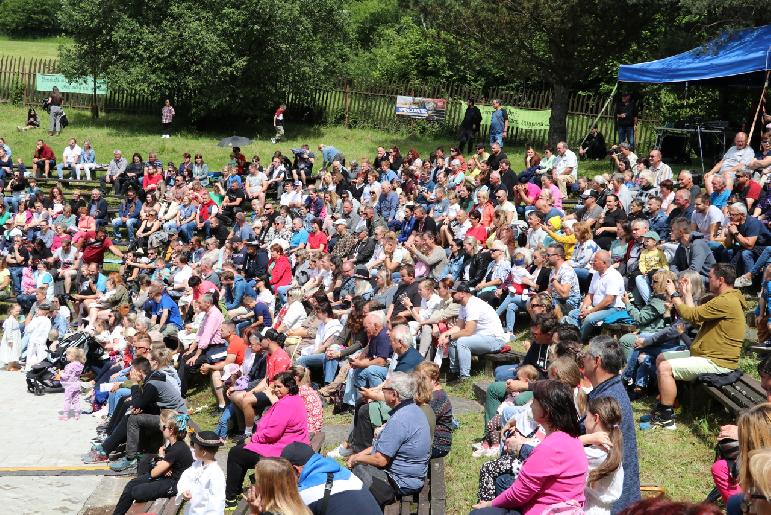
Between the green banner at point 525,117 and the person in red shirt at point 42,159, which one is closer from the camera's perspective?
the person in red shirt at point 42,159

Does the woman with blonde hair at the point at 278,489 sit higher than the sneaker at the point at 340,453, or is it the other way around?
the woman with blonde hair at the point at 278,489

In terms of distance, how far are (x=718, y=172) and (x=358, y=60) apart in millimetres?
25630

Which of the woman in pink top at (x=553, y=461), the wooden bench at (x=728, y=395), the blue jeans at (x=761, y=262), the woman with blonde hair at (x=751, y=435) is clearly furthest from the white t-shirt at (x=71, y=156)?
the woman with blonde hair at (x=751, y=435)

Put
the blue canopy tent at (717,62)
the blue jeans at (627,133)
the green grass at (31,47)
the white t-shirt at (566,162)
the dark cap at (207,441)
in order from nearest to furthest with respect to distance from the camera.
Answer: the dark cap at (207,441)
the blue canopy tent at (717,62)
the white t-shirt at (566,162)
the blue jeans at (627,133)
the green grass at (31,47)

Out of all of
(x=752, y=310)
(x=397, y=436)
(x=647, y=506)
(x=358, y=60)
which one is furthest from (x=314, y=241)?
(x=358, y=60)

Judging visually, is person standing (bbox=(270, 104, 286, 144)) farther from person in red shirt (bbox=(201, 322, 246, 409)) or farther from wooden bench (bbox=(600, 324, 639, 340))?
wooden bench (bbox=(600, 324, 639, 340))

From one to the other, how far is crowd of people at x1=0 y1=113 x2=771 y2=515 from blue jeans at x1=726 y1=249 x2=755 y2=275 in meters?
0.04

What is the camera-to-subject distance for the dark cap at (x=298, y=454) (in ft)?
23.6

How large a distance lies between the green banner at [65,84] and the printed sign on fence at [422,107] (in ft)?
34.7

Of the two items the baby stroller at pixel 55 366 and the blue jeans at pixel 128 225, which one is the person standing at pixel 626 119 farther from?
the baby stroller at pixel 55 366

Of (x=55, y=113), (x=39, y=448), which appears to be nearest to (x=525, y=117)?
(x=55, y=113)

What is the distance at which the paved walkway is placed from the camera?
9945 mm

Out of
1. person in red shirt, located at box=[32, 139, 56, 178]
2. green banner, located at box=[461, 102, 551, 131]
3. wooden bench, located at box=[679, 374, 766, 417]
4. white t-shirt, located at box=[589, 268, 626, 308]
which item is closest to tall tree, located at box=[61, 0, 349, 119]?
person in red shirt, located at box=[32, 139, 56, 178]

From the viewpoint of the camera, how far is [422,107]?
29.9 m
